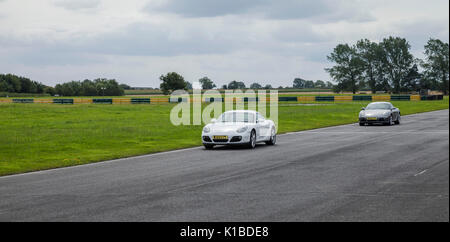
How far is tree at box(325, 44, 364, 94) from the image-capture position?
143625 mm

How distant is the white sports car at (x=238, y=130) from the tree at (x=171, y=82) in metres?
127

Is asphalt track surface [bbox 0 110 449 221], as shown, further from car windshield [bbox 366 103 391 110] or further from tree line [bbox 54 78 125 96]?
tree line [bbox 54 78 125 96]

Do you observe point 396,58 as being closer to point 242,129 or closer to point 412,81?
point 412,81

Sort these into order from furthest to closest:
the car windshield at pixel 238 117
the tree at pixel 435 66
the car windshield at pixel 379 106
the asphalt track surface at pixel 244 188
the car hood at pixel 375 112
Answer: the tree at pixel 435 66, the car windshield at pixel 379 106, the car hood at pixel 375 112, the car windshield at pixel 238 117, the asphalt track surface at pixel 244 188

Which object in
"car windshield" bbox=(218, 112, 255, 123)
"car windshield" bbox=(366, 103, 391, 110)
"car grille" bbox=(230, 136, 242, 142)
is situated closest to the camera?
"car grille" bbox=(230, 136, 242, 142)

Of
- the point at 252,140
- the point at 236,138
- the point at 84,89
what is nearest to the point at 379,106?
the point at 252,140

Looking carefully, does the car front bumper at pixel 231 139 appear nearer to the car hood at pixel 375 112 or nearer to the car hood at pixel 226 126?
the car hood at pixel 226 126

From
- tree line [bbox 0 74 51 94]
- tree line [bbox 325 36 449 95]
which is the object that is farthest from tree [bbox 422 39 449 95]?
tree line [bbox 0 74 51 94]

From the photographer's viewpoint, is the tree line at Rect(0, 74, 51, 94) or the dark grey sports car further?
the tree line at Rect(0, 74, 51, 94)

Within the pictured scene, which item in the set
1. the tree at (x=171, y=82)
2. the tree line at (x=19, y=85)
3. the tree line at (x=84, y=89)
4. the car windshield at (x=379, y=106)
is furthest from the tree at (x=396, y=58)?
the car windshield at (x=379, y=106)

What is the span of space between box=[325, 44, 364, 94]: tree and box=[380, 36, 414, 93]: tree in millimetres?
6473

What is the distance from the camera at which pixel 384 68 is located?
142 metres

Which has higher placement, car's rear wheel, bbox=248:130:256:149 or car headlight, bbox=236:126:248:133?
car headlight, bbox=236:126:248:133

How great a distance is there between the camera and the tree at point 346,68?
471 feet
